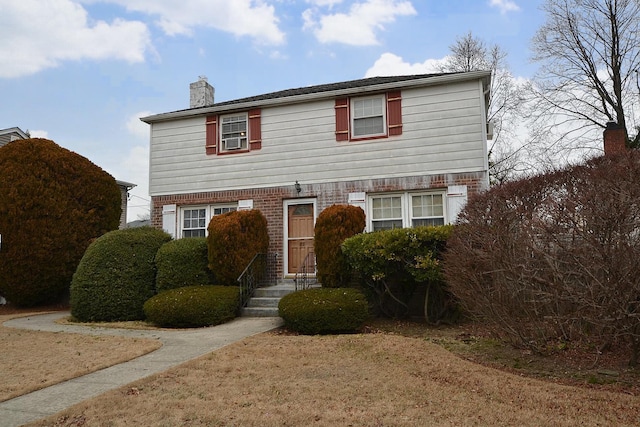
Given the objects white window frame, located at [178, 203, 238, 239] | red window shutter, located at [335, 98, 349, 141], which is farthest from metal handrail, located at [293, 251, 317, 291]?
red window shutter, located at [335, 98, 349, 141]

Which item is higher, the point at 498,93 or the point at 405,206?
the point at 498,93

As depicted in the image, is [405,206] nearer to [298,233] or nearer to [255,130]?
[298,233]

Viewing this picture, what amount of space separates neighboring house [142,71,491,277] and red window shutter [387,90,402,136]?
24 millimetres

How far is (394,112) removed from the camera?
37.9 feet

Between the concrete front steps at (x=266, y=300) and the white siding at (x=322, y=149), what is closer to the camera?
the concrete front steps at (x=266, y=300)

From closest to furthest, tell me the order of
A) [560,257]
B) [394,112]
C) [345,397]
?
[345,397] < [560,257] < [394,112]

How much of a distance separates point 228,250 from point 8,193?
21.1ft

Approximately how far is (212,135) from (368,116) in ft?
14.2

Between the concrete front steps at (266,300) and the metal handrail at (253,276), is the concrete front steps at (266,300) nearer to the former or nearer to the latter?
the concrete front steps at (266,300)

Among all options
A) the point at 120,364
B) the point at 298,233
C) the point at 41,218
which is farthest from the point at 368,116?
the point at 41,218

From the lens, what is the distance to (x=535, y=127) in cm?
2261

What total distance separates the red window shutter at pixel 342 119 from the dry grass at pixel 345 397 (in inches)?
265

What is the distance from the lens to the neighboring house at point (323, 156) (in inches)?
432

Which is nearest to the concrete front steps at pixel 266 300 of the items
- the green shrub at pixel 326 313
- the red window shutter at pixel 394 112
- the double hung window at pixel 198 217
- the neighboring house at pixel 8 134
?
the green shrub at pixel 326 313
